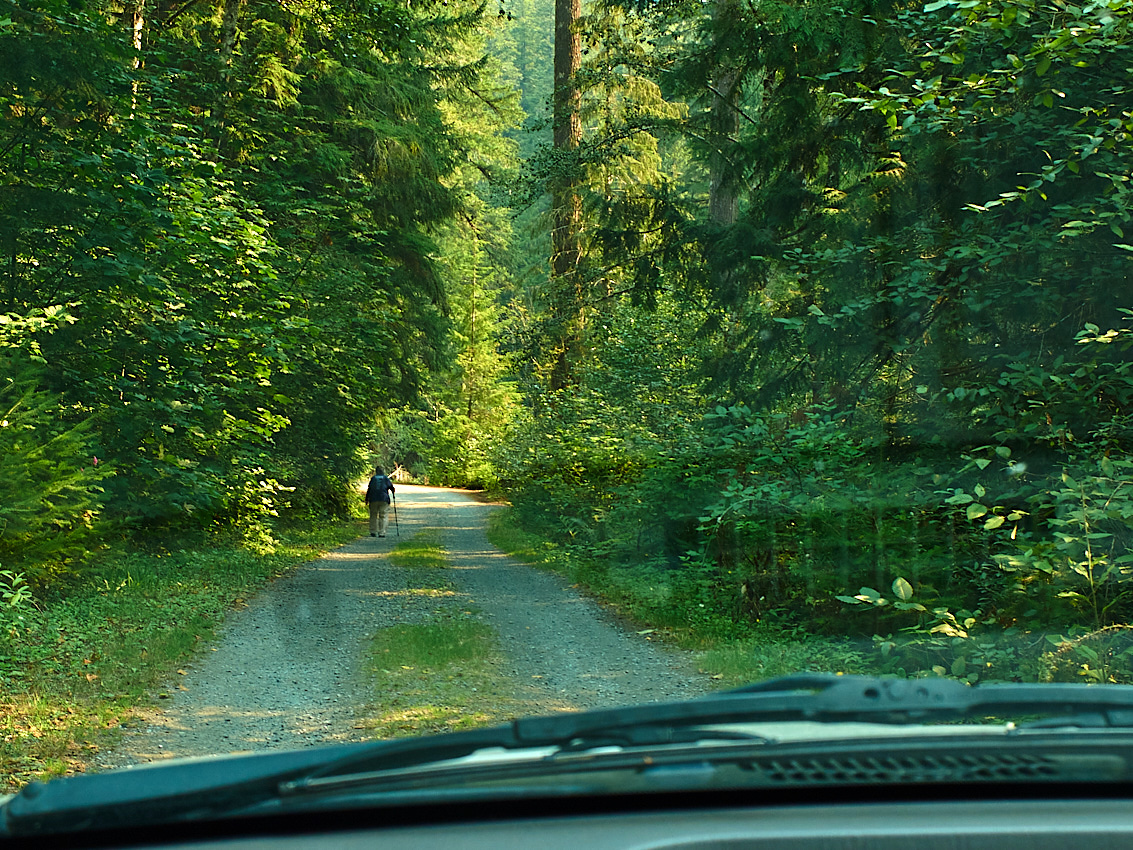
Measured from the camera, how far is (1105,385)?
6.94 metres

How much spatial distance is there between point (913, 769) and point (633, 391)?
1646 cm

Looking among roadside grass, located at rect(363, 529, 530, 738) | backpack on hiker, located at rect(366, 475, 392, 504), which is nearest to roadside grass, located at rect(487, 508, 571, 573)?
backpack on hiker, located at rect(366, 475, 392, 504)

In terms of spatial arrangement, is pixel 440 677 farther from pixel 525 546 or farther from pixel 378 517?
pixel 378 517

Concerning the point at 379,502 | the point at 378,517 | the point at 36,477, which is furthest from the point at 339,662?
the point at 378,517

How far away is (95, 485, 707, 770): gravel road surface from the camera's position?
7035 mm

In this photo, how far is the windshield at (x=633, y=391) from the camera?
6.98 meters

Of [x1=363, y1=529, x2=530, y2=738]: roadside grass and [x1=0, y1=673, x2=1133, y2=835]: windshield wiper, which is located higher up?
[x1=0, y1=673, x2=1133, y2=835]: windshield wiper

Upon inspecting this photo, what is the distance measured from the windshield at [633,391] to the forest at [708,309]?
6 centimetres

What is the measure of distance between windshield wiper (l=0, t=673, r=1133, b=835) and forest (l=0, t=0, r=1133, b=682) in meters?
4.67

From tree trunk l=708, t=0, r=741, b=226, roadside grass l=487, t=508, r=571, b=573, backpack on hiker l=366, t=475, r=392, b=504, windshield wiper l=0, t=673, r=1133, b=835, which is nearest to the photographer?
windshield wiper l=0, t=673, r=1133, b=835

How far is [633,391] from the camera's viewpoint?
719 inches

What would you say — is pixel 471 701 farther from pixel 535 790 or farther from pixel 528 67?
pixel 528 67

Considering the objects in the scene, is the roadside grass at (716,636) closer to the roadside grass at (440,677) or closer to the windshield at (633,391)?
the windshield at (633,391)

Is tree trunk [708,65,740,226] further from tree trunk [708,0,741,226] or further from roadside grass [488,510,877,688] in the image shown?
roadside grass [488,510,877,688]
